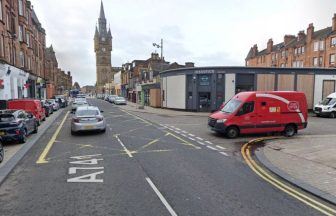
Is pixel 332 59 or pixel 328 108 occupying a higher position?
pixel 332 59

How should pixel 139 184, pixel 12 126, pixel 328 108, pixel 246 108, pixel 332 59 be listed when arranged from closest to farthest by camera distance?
pixel 139 184 → pixel 12 126 → pixel 246 108 → pixel 328 108 → pixel 332 59

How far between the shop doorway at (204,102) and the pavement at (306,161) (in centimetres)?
1857

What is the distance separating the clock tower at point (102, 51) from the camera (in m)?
137

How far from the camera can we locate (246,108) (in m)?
15.5

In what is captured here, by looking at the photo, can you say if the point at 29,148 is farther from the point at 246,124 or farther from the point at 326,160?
the point at 326,160

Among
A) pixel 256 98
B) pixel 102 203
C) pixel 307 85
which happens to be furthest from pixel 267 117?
pixel 307 85

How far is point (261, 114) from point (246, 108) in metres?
0.95

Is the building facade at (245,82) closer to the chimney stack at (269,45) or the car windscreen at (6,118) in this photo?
the car windscreen at (6,118)

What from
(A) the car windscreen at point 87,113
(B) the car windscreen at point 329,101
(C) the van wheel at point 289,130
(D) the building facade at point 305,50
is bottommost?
(C) the van wheel at point 289,130

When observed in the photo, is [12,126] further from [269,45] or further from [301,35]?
[269,45]

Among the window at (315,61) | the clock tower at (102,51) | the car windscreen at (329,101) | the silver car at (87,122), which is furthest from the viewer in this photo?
the clock tower at (102,51)

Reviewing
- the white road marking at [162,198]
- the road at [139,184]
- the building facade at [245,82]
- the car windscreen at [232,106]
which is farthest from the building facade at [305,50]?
the white road marking at [162,198]

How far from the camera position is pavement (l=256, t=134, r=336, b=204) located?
757 cm

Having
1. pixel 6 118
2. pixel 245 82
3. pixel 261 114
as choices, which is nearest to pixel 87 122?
pixel 6 118
